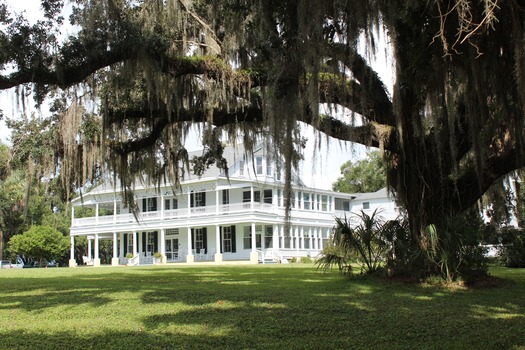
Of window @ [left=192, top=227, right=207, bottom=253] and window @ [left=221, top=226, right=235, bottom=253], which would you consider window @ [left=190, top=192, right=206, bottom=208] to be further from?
window @ [left=221, top=226, right=235, bottom=253]

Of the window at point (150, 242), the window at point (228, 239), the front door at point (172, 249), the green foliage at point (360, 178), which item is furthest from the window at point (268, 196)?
the green foliage at point (360, 178)

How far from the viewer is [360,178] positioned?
190 ft

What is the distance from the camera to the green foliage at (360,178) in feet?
185

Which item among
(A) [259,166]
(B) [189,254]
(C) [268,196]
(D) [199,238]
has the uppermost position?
(A) [259,166]

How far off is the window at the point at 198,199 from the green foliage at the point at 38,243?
11.6m

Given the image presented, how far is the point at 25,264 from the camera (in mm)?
50469

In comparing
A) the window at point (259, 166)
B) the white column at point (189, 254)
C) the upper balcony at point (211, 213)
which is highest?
the window at point (259, 166)

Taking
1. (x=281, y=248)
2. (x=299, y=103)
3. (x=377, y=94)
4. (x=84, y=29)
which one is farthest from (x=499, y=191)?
(x=281, y=248)

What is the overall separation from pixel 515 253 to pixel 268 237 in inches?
780

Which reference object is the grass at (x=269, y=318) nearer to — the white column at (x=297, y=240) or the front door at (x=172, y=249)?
the white column at (x=297, y=240)

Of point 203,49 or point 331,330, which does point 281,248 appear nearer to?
point 203,49

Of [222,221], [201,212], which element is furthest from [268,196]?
[201,212]

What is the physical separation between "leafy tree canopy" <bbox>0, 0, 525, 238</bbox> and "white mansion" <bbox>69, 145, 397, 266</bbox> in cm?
1949

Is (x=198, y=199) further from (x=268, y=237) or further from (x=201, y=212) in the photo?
(x=268, y=237)
